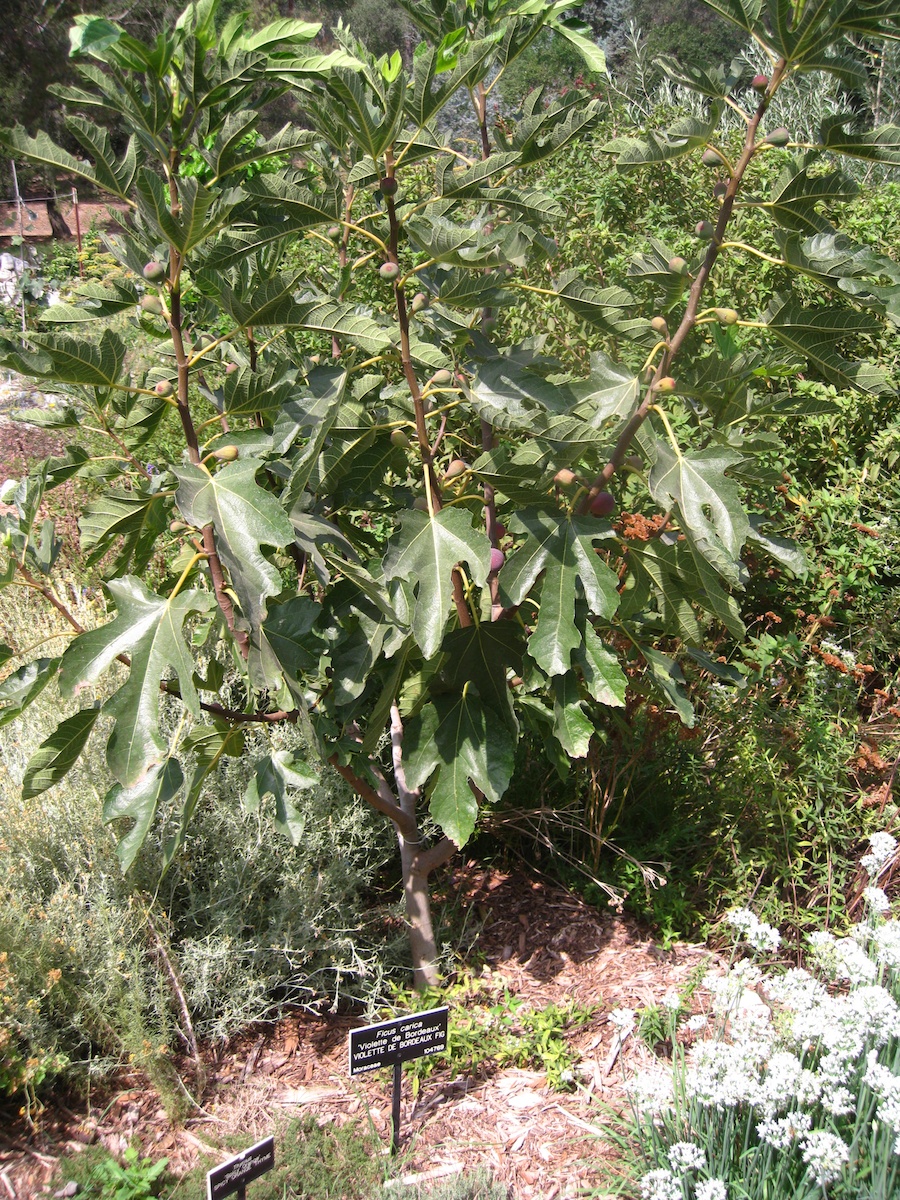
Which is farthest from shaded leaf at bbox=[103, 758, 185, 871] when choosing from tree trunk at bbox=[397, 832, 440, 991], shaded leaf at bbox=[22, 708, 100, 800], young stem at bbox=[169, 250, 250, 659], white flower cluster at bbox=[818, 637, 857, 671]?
white flower cluster at bbox=[818, 637, 857, 671]

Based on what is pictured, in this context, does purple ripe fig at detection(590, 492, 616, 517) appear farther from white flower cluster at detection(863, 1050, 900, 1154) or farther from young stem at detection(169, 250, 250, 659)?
white flower cluster at detection(863, 1050, 900, 1154)

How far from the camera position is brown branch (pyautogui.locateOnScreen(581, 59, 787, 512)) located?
175 centimetres

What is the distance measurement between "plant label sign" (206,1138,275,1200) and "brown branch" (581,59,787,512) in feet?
4.82

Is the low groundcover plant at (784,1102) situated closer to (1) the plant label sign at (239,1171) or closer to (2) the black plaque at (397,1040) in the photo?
(2) the black plaque at (397,1040)

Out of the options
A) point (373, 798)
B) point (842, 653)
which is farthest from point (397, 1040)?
point (842, 653)

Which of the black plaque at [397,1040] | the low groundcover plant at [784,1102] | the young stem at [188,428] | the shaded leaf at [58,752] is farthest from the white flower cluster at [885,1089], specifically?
the shaded leaf at [58,752]

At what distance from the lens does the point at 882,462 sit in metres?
3.89

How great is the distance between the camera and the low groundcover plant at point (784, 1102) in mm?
1700

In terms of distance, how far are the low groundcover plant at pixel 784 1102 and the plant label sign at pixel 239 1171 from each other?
0.74 m

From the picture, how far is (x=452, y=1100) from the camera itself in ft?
7.79

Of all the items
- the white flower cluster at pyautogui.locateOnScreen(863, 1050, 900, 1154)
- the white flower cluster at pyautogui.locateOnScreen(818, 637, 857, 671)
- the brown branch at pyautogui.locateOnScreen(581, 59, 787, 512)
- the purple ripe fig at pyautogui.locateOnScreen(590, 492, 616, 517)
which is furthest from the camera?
the white flower cluster at pyautogui.locateOnScreen(818, 637, 857, 671)

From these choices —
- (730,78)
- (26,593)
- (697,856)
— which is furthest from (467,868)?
(26,593)

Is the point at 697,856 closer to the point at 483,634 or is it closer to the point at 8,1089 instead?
the point at 483,634

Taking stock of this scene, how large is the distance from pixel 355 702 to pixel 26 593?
3.30 meters
